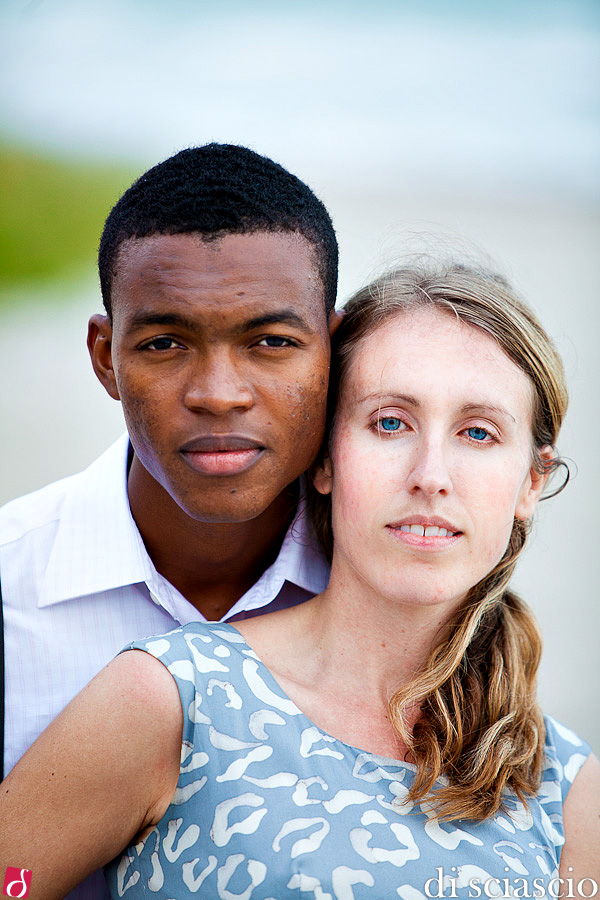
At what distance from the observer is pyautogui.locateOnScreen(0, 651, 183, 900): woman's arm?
173cm

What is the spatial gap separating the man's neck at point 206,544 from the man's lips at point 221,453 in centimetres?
31

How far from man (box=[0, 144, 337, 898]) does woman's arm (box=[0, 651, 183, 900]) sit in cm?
41

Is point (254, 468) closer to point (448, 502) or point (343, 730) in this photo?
point (448, 502)

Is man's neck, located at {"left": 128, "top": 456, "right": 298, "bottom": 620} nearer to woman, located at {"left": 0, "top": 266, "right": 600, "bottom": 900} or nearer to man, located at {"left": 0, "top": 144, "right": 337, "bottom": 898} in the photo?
man, located at {"left": 0, "top": 144, "right": 337, "bottom": 898}

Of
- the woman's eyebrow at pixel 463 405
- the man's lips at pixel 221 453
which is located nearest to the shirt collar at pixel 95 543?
the man's lips at pixel 221 453

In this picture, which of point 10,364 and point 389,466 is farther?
point 10,364

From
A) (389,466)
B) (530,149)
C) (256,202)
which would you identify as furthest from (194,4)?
(389,466)

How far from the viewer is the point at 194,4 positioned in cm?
673

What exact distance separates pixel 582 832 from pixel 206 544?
1101 mm

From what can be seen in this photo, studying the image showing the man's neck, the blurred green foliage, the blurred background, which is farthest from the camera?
the blurred green foliage

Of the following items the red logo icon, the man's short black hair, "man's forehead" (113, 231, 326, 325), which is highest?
the man's short black hair

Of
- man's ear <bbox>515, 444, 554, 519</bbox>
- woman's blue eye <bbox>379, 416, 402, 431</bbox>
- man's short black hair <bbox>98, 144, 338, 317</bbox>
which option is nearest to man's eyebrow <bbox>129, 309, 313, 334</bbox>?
man's short black hair <bbox>98, 144, 338, 317</bbox>

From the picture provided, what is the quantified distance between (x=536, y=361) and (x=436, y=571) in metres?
0.58

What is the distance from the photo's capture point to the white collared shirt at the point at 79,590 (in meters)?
2.20
